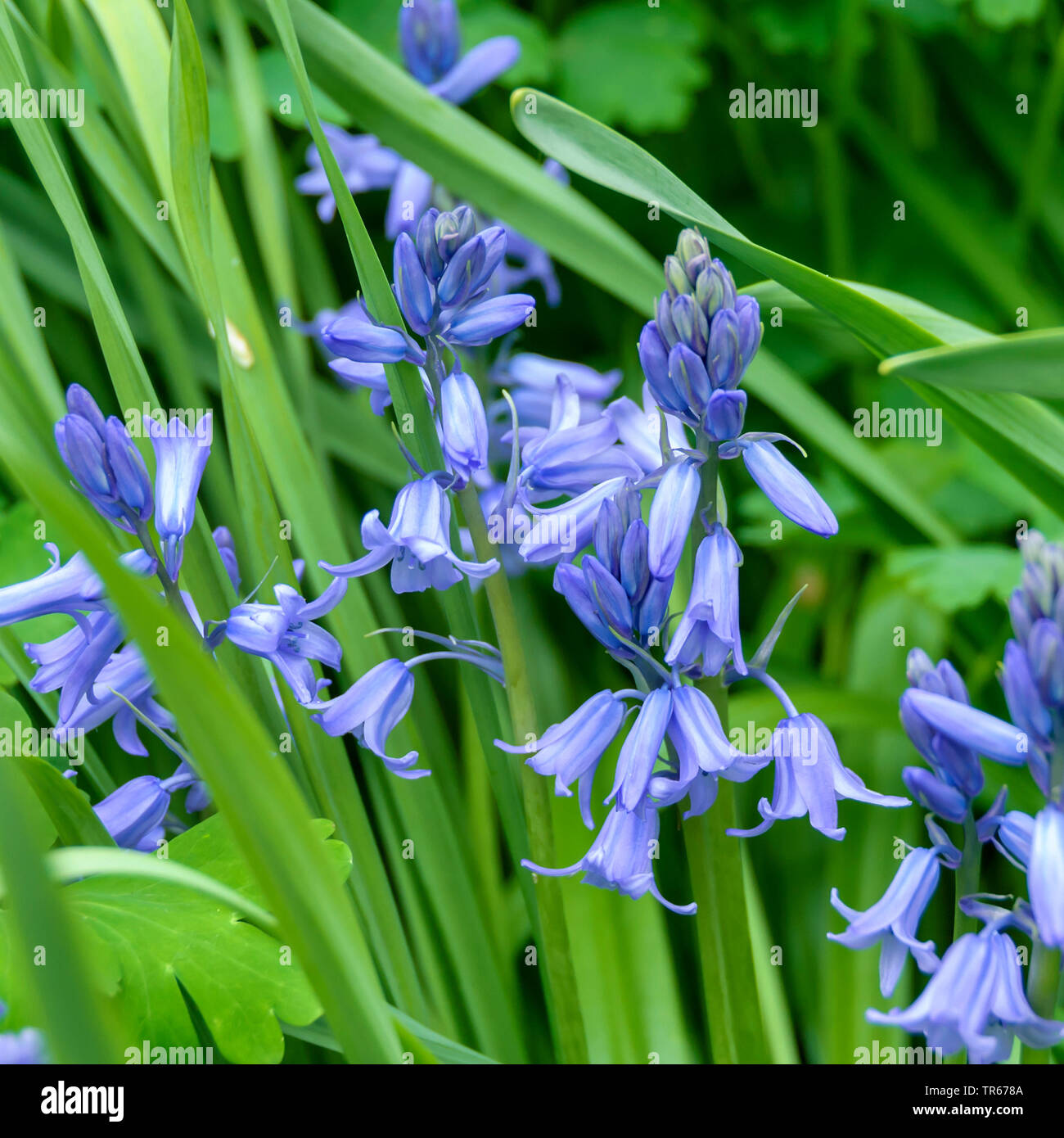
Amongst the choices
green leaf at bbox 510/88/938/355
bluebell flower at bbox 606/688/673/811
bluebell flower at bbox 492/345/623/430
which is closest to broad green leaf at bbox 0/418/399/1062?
bluebell flower at bbox 606/688/673/811

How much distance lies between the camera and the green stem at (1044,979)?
0.63 meters

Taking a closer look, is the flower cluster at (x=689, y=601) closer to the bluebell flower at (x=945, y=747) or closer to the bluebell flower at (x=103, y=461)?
the bluebell flower at (x=945, y=747)

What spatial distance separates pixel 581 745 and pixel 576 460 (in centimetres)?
21

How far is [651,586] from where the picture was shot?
0.70m

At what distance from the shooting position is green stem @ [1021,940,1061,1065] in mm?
629

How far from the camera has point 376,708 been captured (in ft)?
2.52

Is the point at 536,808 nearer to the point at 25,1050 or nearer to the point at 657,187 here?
the point at 25,1050

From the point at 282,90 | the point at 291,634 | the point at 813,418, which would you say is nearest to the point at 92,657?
the point at 291,634

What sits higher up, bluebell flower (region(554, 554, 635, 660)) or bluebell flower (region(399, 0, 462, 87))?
bluebell flower (region(399, 0, 462, 87))

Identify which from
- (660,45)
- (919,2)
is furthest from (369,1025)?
(919,2)

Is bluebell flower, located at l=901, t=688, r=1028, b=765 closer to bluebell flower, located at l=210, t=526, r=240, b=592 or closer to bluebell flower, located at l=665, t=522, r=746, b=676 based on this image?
bluebell flower, located at l=665, t=522, r=746, b=676

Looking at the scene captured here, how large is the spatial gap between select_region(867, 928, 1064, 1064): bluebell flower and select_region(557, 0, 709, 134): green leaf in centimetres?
133

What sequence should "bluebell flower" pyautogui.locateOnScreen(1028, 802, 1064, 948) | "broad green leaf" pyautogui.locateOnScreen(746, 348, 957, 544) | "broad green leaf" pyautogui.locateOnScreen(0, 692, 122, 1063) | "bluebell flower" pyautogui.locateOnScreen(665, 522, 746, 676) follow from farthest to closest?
"broad green leaf" pyautogui.locateOnScreen(746, 348, 957, 544) → "bluebell flower" pyautogui.locateOnScreen(665, 522, 746, 676) → "bluebell flower" pyautogui.locateOnScreen(1028, 802, 1064, 948) → "broad green leaf" pyautogui.locateOnScreen(0, 692, 122, 1063)

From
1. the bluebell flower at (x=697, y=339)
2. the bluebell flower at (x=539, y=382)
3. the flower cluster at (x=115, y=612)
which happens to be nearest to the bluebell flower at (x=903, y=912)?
the bluebell flower at (x=697, y=339)
